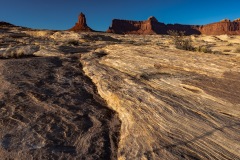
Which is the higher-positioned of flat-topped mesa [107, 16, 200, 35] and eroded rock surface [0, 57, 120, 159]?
eroded rock surface [0, 57, 120, 159]

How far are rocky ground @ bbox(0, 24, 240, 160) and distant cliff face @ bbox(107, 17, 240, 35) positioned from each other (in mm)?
140797

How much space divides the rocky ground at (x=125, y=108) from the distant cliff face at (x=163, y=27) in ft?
462

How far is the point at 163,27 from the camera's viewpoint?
170m

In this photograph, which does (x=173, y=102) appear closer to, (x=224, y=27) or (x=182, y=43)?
(x=182, y=43)

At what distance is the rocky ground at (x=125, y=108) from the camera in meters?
5.65

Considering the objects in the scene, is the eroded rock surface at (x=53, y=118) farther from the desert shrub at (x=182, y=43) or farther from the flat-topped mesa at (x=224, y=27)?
the flat-topped mesa at (x=224, y=27)

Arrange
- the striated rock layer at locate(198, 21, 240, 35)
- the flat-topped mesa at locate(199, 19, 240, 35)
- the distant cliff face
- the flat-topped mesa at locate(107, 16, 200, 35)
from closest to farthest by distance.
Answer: the flat-topped mesa at locate(107, 16, 200, 35), the distant cliff face, the striated rock layer at locate(198, 21, 240, 35), the flat-topped mesa at locate(199, 19, 240, 35)

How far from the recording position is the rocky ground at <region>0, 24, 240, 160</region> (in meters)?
5.65

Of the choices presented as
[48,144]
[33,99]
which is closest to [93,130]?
[48,144]

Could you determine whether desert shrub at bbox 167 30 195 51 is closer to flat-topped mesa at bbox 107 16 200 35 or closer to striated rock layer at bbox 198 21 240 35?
flat-topped mesa at bbox 107 16 200 35

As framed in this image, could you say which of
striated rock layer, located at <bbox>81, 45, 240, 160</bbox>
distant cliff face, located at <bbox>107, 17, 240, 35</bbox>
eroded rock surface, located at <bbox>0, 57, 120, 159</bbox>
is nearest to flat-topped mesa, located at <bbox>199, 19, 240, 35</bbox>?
distant cliff face, located at <bbox>107, 17, 240, 35</bbox>

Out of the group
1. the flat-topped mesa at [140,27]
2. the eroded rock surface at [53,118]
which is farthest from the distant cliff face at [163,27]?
the eroded rock surface at [53,118]

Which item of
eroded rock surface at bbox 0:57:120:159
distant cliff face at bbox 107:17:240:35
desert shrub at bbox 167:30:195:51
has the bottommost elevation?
distant cliff face at bbox 107:17:240:35

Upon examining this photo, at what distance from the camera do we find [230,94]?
7508 millimetres
